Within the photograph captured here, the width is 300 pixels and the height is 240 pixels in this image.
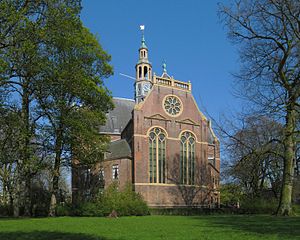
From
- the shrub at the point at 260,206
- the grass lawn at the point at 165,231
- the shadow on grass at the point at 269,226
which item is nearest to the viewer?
the grass lawn at the point at 165,231

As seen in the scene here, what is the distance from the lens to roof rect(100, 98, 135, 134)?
5204 centimetres

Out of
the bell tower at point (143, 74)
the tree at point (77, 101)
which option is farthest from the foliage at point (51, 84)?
the bell tower at point (143, 74)

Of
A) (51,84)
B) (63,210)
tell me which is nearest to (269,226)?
(51,84)

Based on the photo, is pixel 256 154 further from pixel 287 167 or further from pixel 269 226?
pixel 269 226

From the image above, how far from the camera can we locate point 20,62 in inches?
555

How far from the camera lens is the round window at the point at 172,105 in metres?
44.6

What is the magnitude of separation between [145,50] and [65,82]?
4131cm

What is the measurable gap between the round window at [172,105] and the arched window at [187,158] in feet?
9.67

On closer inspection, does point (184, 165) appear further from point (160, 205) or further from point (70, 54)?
point (70, 54)

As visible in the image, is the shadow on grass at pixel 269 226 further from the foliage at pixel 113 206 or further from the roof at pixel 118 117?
the roof at pixel 118 117

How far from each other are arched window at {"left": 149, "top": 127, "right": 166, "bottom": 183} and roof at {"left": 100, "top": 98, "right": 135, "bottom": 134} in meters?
10.2

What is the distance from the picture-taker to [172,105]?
1770 inches

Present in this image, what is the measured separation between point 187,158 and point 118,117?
44.9 ft

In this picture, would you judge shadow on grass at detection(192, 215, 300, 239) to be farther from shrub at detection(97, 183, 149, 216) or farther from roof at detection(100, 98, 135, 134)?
roof at detection(100, 98, 135, 134)
